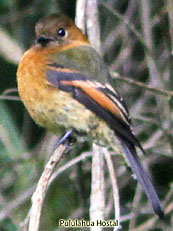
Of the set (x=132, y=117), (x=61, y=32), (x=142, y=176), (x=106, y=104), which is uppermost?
(x=61, y=32)

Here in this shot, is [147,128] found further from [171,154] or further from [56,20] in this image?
[56,20]

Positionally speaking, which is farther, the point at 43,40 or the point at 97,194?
the point at 43,40

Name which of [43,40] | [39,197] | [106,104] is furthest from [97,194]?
[43,40]

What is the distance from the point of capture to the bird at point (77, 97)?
3664 millimetres

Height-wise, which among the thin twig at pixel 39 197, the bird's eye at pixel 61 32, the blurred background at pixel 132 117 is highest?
the bird's eye at pixel 61 32

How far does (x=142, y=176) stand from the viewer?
139 inches

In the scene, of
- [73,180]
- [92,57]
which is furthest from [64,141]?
[73,180]

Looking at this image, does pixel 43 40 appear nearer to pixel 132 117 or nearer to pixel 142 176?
pixel 132 117

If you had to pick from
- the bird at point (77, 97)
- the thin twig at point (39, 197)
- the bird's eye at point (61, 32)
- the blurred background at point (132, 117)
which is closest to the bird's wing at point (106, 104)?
the bird at point (77, 97)

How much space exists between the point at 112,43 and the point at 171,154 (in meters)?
1.11

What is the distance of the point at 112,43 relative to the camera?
205 inches

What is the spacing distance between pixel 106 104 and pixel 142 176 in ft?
1.65

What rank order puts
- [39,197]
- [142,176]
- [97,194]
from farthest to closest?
[142,176] < [97,194] < [39,197]

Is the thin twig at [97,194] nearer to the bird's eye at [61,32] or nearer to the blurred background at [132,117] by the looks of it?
the blurred background at [132,117]
